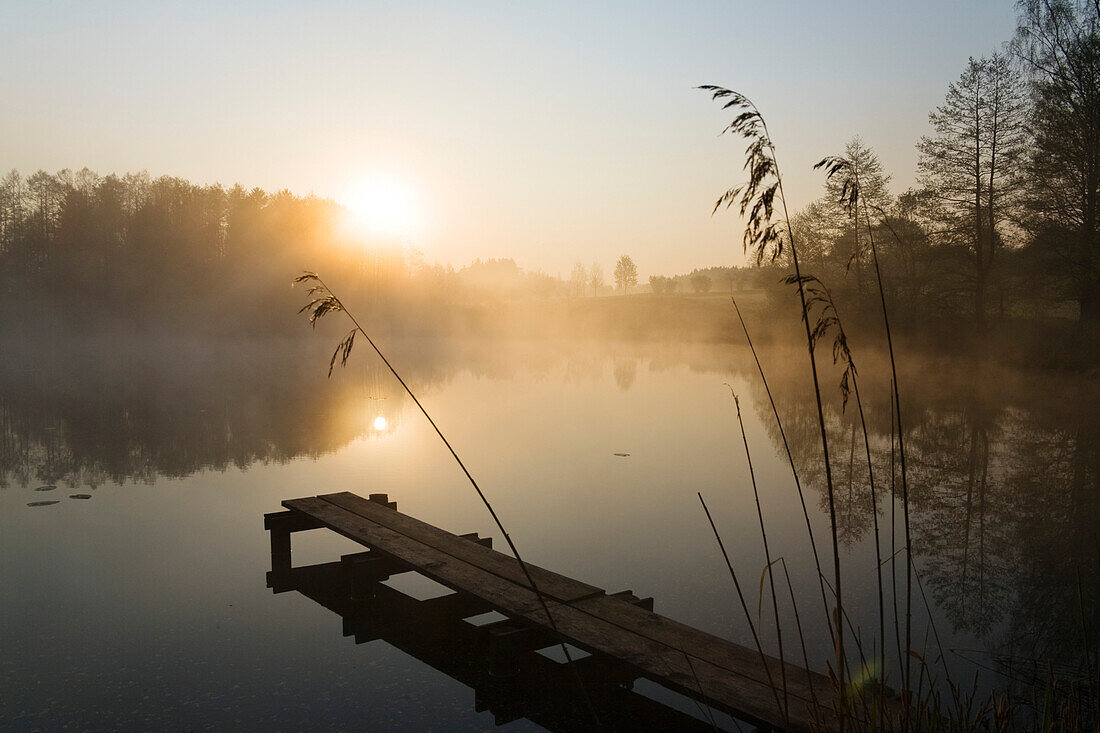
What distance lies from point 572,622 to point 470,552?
4.94 feet

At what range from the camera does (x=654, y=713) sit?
403 centimetres

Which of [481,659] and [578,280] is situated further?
[578,280]

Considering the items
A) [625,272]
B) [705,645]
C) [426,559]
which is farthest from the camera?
[625,272]

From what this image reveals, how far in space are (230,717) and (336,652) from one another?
0.98 m

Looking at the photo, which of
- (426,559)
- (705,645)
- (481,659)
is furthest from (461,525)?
(705,645)

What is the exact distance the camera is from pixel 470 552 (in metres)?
5.41

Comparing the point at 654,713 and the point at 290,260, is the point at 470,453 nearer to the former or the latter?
the point at 654,713

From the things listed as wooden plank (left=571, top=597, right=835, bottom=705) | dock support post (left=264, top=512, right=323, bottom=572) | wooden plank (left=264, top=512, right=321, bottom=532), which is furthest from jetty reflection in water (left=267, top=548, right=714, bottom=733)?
wooden plank (left=264, top=512, right=321, bottom=532)

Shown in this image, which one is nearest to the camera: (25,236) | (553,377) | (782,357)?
(553,377)

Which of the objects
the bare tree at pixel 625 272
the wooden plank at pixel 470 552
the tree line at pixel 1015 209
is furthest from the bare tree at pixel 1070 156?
the bare tree at pixel 625 272

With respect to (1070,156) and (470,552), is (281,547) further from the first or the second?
(1070,156)

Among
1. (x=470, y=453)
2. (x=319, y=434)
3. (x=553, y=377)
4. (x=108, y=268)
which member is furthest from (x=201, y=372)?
(x=108, y=268)

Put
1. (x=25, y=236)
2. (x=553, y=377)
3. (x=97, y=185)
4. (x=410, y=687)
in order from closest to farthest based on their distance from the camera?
(x=410, y=687), (x=553, y=377), (x=25, y=236), (x=97, y=185)

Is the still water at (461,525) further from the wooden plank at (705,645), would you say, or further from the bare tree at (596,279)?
the bare tree at (596,279)
